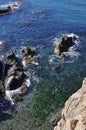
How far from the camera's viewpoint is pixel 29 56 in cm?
6656

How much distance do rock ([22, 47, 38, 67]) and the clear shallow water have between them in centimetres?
147

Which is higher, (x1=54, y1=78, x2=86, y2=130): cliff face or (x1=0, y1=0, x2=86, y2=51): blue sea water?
(x1=0, y1=0, x2=86, y2=51): blue sea water

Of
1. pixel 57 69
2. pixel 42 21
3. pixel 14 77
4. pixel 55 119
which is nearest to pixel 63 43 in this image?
pixel 57 69

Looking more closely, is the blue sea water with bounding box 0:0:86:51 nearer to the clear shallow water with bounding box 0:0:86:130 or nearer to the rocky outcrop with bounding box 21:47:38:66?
the clear shallow water with bounding box 0:0:86:130

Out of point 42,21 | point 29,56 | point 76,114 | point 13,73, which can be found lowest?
point 13,73

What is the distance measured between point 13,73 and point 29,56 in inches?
280

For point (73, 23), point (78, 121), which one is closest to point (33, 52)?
point (73, 23)

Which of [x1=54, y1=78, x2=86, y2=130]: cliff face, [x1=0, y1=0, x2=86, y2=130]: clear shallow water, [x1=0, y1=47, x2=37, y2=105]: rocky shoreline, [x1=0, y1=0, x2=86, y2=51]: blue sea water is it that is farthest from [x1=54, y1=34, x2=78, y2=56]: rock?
[x1=54, y1=78, x2=86, y2=130]: cliff face

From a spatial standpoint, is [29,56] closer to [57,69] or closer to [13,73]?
[13,73]

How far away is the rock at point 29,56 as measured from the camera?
65.1m

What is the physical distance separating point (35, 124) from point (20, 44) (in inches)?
1064

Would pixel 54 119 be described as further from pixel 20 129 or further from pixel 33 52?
pixel 33 52

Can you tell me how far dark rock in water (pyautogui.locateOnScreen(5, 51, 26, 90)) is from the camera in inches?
2321

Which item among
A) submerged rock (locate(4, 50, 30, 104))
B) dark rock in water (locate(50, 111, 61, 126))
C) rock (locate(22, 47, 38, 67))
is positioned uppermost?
rock (locate(22, 47, 38, 67))
